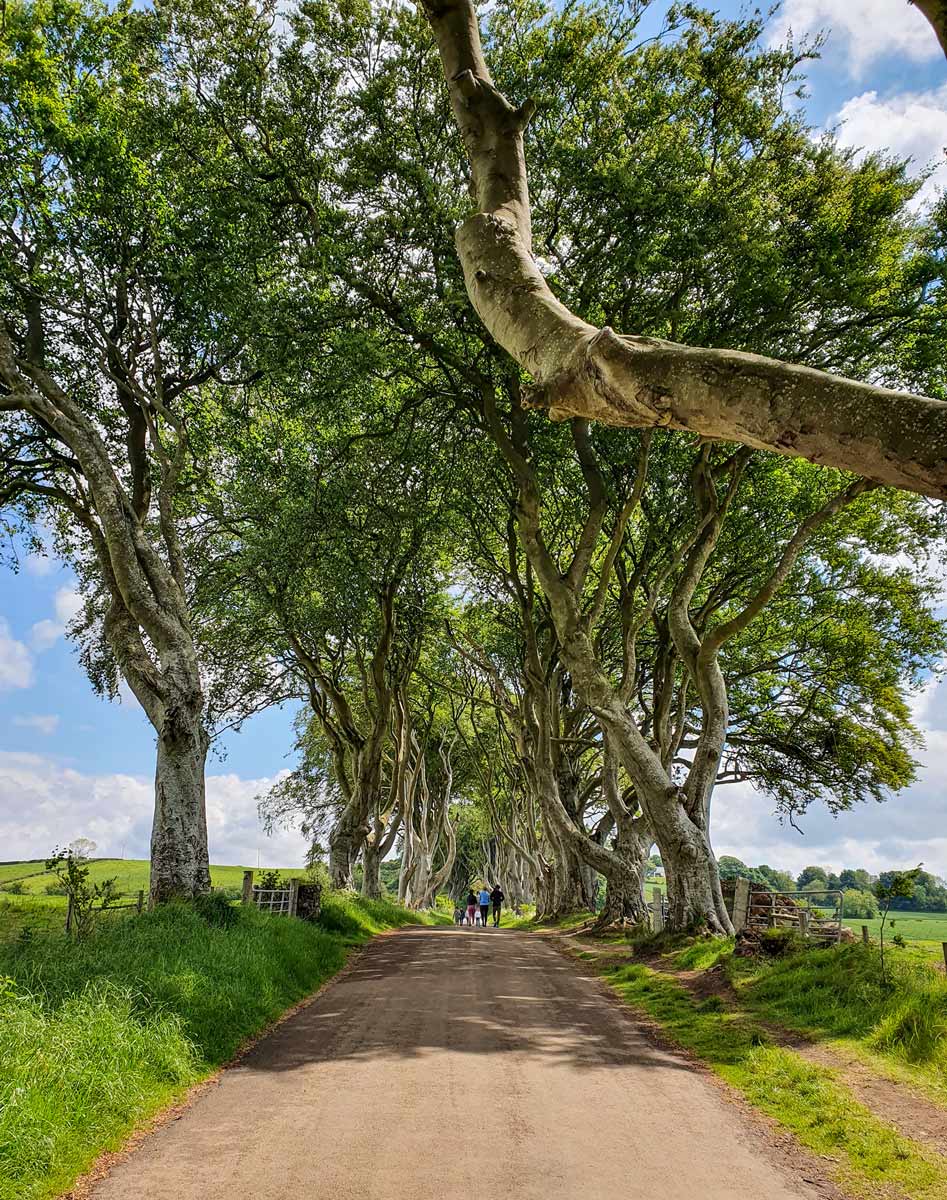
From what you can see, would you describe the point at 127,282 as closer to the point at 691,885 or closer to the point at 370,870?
the point at 691,885

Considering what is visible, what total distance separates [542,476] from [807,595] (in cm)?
951

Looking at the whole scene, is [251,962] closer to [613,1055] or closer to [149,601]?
[613,1055]

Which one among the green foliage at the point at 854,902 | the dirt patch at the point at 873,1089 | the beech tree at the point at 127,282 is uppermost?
the beech tree at the point at 127,282

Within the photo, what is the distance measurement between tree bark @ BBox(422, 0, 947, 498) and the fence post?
17066mm

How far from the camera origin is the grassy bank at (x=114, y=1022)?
4938mm

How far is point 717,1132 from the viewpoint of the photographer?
593 centimetres

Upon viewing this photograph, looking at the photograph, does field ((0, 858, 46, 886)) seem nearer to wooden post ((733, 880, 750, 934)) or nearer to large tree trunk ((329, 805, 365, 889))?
large tree trunk ((329, 805, 365, 889))

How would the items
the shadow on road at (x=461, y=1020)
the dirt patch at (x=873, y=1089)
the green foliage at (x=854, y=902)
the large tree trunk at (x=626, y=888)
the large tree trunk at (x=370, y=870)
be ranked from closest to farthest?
the dirt patch at (x=873, y=1089) < the shadow on road at (x=461, y=1020) < the green foliage at (x=854, y=902) < the large tree trunk at (x=626, y=888) < the large tree trunk at (x=370, y=870)

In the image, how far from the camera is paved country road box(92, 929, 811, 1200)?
4.83 metres

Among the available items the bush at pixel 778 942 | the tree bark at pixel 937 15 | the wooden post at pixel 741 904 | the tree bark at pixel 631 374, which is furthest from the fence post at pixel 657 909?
the tree bark at pixel 937 15

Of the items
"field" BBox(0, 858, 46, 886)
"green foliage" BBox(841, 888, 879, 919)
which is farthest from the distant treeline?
"field" BBox(0, 858, 46, 886)

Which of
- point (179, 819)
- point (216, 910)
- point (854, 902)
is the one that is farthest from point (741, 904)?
point (179, 819)

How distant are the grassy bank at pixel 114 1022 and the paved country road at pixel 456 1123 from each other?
1.04 feet

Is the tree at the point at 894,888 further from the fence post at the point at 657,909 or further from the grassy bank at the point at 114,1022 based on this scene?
the fence post at the point at 657,909
